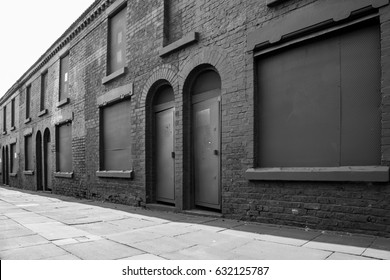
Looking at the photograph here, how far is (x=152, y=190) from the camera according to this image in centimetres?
770

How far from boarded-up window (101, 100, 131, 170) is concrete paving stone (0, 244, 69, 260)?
457 centimetres

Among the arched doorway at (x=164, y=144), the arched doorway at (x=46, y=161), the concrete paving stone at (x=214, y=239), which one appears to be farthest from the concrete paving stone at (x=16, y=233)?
the arched doorway at (x=46, y=161)

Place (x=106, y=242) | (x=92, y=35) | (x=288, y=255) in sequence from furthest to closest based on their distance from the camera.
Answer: (x=92, y=35)
(x=106, y=242)
(x=288, y=255)

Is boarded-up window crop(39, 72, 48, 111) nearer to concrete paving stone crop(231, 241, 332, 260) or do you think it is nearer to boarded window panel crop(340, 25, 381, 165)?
concrete paving stone crop(231, 241, 332, 260)

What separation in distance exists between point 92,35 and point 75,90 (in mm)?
2170

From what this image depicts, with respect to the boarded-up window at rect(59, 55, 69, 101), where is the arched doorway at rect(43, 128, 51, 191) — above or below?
below

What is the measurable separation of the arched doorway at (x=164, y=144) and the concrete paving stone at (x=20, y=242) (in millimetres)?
3224

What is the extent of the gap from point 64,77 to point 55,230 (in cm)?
910

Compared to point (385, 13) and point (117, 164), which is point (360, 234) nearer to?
point (385, 13)

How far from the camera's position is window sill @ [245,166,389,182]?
3939 millimetres

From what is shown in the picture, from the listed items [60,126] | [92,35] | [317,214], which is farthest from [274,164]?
[60,126]

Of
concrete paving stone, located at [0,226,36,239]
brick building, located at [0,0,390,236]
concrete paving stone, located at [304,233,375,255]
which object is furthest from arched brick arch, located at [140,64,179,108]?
concrete paving stone, located at [304,233,375,255]

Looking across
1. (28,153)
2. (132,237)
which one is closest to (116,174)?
(132,237)

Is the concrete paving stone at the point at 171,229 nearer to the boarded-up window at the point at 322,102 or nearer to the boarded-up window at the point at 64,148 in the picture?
the boarded-up window at the point at 322,102
